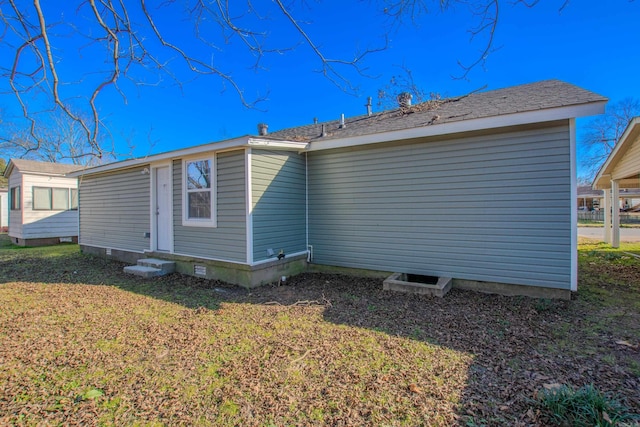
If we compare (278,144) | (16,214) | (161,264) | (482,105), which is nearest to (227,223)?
(278,144)

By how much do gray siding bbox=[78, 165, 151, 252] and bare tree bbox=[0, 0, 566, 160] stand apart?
5050 mm

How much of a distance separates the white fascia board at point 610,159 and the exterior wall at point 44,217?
1701cm

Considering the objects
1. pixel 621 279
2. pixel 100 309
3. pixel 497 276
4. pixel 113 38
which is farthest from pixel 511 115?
pixel 100 309

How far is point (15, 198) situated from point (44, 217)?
159 centimetres

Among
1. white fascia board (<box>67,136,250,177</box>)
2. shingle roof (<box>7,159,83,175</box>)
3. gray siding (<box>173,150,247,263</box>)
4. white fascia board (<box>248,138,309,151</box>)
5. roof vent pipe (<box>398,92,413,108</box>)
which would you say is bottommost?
gray siding (<box>173,150,247,263</box>)

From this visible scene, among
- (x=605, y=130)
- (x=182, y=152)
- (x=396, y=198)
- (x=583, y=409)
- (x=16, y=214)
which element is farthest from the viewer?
(x=605, y=130)

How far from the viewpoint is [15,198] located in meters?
12.4

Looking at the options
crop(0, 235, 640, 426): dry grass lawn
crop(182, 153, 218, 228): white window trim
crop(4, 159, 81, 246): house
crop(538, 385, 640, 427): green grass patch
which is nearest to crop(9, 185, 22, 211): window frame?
crop(4, 159, 81, 246): house

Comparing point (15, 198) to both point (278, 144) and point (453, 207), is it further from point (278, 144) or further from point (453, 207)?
point (453, 207)

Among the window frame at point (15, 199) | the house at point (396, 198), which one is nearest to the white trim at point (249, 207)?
the house at point (396, 198)

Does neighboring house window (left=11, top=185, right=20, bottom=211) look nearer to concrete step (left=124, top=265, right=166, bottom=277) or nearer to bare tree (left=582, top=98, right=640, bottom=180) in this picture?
Answer: concrete step (left=124, top=265, right=166, bottom=277)

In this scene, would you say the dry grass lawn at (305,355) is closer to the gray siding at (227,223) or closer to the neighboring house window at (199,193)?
the gray siding at (227,223)

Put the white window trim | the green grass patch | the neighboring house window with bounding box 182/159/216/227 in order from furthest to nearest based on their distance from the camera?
1. the neighboring house window with bounding box 182/159/216/227
2. the white window trim
3. the green grass patch

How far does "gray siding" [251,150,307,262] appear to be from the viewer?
→ 596 cm
